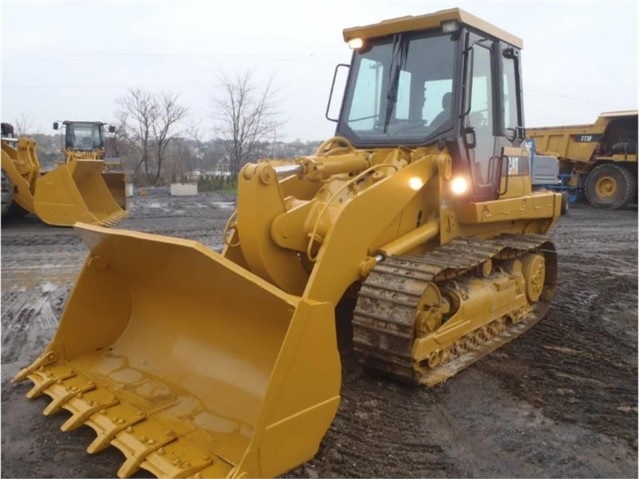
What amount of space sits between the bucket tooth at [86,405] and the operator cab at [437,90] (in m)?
2.90

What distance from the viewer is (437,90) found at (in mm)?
4770

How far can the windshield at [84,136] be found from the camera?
65.6 ft

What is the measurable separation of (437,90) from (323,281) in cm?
213

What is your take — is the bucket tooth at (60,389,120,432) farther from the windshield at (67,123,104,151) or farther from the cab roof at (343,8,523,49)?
the windshield at (67,123,104,151)

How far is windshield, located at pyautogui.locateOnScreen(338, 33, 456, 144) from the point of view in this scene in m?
4.73

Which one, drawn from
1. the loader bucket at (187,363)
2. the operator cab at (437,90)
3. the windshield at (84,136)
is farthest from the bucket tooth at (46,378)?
the windshield at (84,136)

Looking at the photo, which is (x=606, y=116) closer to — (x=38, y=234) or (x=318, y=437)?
(x=38, y=234)

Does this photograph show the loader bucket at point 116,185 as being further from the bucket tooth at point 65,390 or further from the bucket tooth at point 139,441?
the bucket tooth at point 139,441

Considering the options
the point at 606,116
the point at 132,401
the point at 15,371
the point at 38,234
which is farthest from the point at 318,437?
the point at 606,116

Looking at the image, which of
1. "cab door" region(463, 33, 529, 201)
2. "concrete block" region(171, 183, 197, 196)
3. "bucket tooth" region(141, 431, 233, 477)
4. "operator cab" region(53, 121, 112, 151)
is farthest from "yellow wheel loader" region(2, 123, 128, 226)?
"concrete block" region(171, 183, 197, 196)

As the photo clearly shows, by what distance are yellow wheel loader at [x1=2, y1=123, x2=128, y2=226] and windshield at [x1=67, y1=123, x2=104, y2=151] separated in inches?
303

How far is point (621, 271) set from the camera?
859 centimetres

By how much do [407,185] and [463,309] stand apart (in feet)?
3.50

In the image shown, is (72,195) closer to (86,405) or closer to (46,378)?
(46,378)
